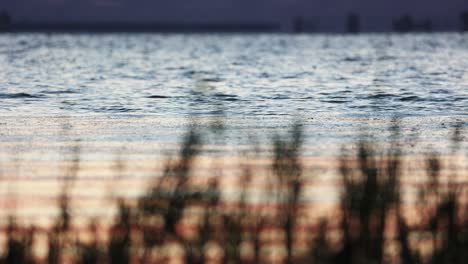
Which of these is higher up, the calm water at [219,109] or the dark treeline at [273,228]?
the dark treeline at [273,228]

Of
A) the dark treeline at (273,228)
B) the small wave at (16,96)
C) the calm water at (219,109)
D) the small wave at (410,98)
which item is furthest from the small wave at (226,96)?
the dark treeline at (273,228)

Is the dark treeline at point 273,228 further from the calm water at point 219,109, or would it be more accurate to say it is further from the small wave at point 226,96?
the small wave at point 226,96

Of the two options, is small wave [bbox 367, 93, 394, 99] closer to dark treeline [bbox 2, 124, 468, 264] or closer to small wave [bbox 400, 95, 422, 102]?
small wave [bbox 400, 95, 422, 102]

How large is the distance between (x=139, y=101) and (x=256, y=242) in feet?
55.2

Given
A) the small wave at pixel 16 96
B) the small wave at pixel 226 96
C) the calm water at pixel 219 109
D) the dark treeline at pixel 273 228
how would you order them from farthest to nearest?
the small wave at pixel 226 96 → the small wave at pixel 16 96 → the calm water at pixel 219 109 → the dark treeline at pixel 273 228

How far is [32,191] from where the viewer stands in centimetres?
962

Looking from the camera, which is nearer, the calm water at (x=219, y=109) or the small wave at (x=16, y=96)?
the calm water at (x=219, y=109)

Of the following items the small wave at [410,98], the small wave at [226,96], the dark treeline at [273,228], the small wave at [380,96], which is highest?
the dark treeline at [273,228]

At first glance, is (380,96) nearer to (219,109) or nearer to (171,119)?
(219,109)

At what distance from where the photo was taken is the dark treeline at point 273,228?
6543mm

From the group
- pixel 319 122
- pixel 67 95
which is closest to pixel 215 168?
pixel 319 122

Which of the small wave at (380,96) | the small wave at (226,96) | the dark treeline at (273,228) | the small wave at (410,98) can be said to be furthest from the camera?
the small wave at (380,96)

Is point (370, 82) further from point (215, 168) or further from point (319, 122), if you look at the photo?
point (215, 168)

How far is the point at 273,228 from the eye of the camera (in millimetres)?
7391
